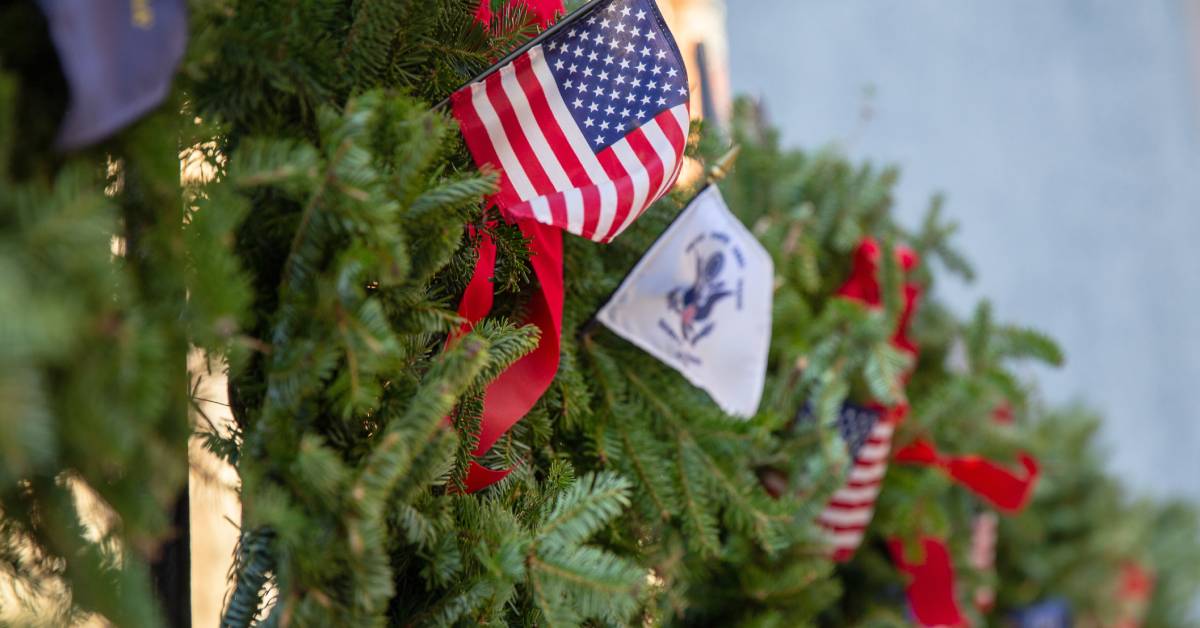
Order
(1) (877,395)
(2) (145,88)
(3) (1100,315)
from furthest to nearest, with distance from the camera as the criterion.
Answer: (3) (1100,315) → (1) (877,395) → (2) (145,88)

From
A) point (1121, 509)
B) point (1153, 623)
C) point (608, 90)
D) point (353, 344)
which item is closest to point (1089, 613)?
point (1121, 509)

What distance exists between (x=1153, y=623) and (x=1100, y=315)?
1.80 metres

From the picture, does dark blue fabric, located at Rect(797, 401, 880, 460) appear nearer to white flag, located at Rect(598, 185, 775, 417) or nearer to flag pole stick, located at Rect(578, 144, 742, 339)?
white flag, located at Rect(598, 185, 775, 417)

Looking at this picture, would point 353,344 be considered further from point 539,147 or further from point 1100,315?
point 1100,315

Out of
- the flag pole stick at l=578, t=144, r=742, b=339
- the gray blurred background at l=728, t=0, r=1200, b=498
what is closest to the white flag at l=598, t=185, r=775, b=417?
the flag pole stick at l=578, t=144, r=742, b=339

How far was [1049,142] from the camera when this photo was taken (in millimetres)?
3111

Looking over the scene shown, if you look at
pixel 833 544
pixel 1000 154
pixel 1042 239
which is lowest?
pixel 1042 239

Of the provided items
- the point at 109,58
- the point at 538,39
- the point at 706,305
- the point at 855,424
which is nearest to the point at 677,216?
the point at 706,305

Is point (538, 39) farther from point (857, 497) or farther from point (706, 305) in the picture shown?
point (857, 497)

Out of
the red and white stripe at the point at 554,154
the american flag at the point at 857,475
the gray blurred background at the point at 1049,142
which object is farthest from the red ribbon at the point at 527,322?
the gray blurred background at the point at 1049,142

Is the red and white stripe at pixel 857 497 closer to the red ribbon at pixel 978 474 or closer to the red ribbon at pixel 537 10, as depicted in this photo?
the red ribbon at pixel 978 474

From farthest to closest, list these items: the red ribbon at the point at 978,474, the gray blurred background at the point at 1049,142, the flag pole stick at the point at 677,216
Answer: the gray blurred background at the point at 1049,142 → the red ribbon at the point at 978,474 → the flag pole stick at the point at 677,216

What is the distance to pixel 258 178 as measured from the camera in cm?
38

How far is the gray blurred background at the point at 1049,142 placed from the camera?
2.97 m
